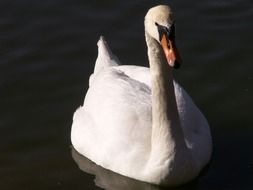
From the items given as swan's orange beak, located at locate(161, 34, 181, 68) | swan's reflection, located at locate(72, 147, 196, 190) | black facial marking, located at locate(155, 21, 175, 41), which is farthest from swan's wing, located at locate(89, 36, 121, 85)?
swan's orange beak, located at locate(161, 34, 181, 68)

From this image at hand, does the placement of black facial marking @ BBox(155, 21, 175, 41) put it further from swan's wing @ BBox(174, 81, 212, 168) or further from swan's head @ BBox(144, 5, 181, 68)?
swan's wing @ BBox(174, 81, 212, 168)

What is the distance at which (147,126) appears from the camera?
27.3 feet

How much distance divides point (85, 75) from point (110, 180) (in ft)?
7.40

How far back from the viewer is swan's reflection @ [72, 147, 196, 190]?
8359 mm

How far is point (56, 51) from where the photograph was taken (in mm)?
10930

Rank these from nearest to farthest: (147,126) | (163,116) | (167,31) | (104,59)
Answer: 1. (167,31)
2. (163,116)
3. (147,126)
4. (104,59)

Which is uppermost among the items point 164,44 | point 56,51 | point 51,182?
point 164,44

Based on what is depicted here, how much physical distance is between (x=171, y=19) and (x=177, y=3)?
446cm

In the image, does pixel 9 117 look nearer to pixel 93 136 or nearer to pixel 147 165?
pixel 93 136

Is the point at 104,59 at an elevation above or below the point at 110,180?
above

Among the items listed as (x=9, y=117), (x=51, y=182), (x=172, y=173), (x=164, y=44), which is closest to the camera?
(x=164, y=44)

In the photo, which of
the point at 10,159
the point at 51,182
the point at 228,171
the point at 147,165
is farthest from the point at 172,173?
the point at 10,159

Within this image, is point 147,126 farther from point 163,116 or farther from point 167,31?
point 167,31

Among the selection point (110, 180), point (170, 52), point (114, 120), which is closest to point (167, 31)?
point (170, 52)
